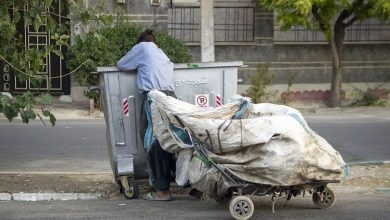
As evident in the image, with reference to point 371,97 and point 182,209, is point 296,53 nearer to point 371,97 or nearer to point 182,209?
point 371,97

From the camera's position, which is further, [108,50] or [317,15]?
[317,15]

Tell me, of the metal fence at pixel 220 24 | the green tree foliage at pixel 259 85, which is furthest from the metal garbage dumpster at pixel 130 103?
the metal fence at pixel 220 24

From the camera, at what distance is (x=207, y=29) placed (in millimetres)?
17672

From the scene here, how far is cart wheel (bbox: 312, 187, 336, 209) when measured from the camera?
738 centimetres

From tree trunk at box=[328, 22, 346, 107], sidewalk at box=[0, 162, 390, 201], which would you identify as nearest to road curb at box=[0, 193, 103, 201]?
sidewalk at box=[0, 162, 390, 201]

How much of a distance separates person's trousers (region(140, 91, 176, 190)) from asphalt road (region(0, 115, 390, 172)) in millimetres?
2101

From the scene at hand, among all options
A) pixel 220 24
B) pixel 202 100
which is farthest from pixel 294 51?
pixel 202 100

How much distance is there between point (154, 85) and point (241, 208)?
1.73m

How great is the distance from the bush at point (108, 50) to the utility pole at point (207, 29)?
0.46 meters

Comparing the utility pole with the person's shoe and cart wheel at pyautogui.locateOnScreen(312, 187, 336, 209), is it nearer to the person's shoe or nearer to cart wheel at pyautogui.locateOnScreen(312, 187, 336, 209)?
the person's shoe

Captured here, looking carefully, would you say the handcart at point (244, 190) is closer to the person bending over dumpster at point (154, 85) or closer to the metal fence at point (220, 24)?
the person bending over dumpster at point (154, 85)

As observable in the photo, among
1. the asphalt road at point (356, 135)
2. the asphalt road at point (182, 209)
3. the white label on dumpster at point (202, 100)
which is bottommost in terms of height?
the asphalt road at point (182, 209)

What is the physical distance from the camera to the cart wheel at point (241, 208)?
6.83 meters

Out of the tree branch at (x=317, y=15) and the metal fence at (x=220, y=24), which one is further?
the metal fence at (x=220, y=24)
